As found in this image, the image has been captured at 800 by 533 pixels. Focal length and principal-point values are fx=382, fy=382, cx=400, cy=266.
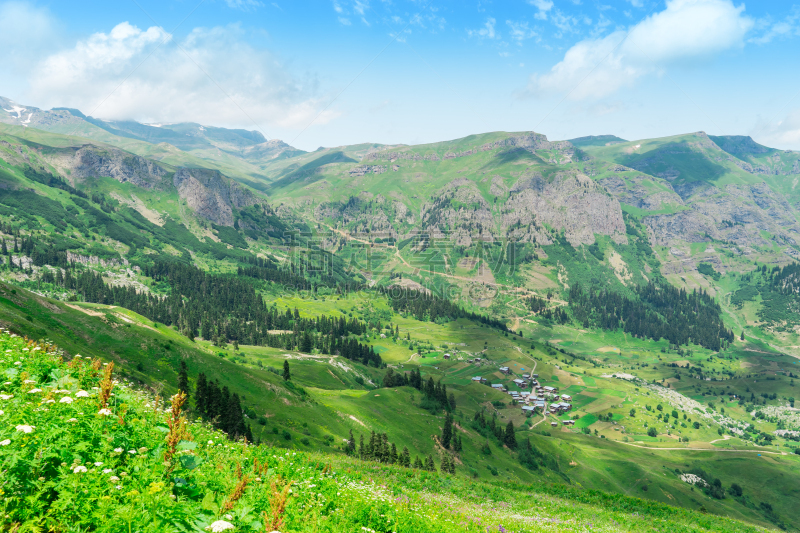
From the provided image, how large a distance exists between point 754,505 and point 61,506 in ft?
736

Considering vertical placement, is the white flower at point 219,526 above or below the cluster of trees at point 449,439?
above

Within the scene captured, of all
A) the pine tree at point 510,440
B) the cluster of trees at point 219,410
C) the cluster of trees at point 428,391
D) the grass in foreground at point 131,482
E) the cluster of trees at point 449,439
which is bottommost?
the pine tree at point 510,440

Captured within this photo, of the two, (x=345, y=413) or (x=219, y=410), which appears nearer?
(x=219, y=410)

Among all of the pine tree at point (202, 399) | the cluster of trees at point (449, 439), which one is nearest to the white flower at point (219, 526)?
the pine tree at point (202, 399)

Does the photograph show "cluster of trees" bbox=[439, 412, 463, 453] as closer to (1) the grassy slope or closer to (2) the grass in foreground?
(1) the grassy slope

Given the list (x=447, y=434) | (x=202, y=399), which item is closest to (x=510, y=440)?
A: (x=447, y=434)

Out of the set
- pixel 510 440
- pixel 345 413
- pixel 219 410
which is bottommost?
pixel 510 440

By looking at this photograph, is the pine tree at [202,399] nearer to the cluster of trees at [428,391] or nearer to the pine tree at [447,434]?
the pine tree at [447,434]

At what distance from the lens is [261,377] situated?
265 feet

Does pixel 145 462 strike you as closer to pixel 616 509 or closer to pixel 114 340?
pixel 616 509

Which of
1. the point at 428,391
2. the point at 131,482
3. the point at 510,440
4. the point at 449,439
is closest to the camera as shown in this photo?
the point at 131,482

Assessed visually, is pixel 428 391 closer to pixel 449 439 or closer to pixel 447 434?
pixel 447 434

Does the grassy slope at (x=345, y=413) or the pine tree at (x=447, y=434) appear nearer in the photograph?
the grassy slope at (x=345, y=413)

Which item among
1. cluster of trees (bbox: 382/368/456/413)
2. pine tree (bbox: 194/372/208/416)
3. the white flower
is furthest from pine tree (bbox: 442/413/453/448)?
the white flower
